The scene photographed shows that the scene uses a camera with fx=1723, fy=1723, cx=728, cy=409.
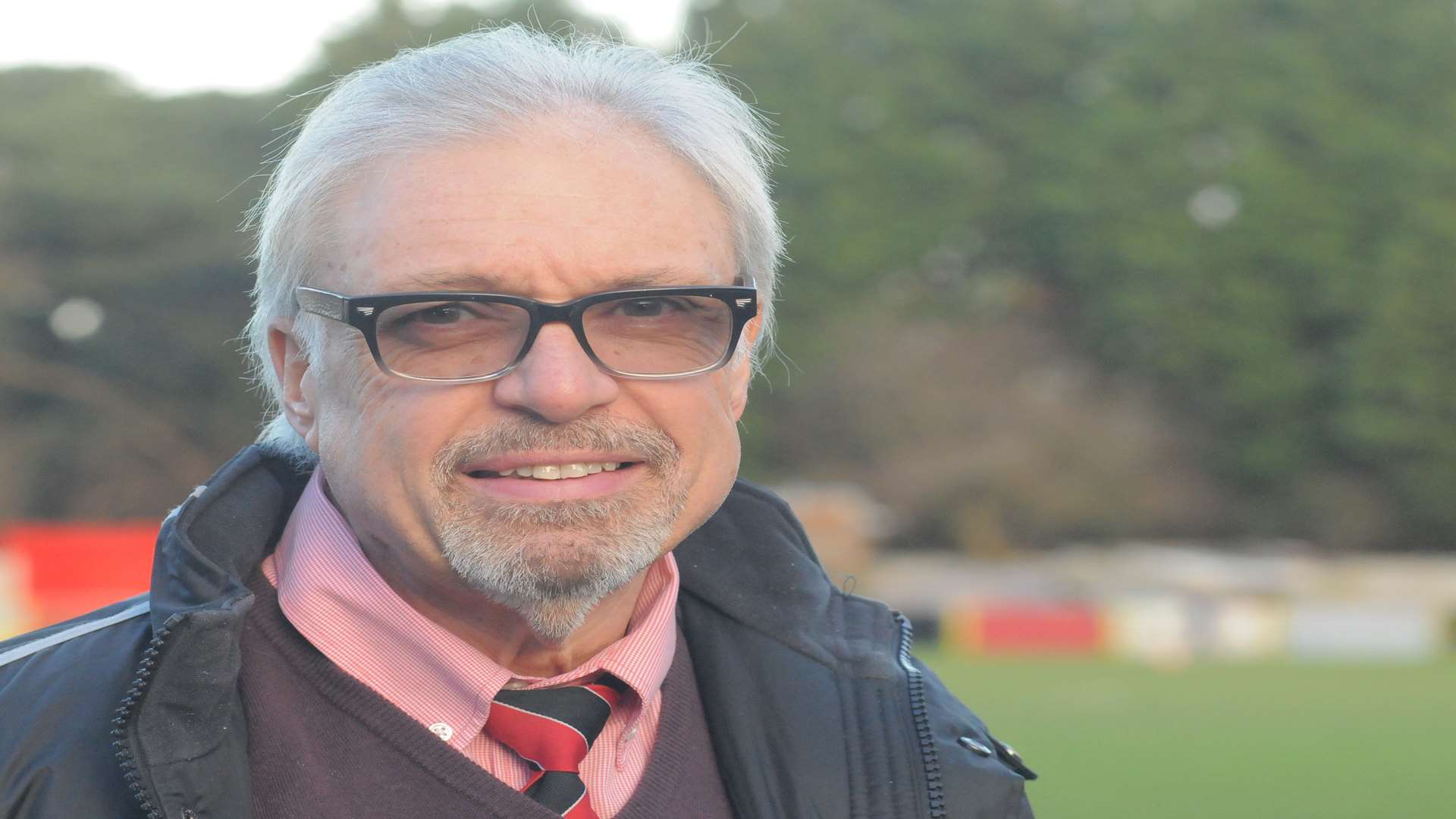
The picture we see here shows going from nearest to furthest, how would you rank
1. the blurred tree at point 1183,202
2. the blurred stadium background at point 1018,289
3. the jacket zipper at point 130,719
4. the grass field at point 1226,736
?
the jacket zipper at point 130,719 → the grass field at point 1226,736 → the blurred stadium background at point 1018,289 → the blurred tree at point 1183,202

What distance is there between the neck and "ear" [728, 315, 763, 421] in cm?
26

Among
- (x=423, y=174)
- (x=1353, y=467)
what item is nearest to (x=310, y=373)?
(x=423, y=174)

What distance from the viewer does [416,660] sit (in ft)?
6.54

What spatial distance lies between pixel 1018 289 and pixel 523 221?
3861 cm

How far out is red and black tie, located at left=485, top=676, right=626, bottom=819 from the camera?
198 centimetres

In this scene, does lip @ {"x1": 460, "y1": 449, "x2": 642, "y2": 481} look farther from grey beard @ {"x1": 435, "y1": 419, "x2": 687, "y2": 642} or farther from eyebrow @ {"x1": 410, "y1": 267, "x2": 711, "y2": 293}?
eyebrow @ {"x1": 410, "y1": 267, "x2": 711, "y2": 293}

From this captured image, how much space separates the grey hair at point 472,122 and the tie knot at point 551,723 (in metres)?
0.47

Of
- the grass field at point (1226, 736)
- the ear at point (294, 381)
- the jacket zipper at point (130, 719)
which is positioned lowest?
the grass field at point (1226, 736)

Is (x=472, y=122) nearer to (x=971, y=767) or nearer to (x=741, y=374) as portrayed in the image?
(x=741, y=374)

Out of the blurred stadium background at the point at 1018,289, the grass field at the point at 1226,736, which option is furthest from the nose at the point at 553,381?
the blurred stadium background at the point at 1018,289

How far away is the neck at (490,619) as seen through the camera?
6.55ft

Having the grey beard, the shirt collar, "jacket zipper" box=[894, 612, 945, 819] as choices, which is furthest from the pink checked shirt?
"jacket zipper" box=[894, 612, 945, 819]

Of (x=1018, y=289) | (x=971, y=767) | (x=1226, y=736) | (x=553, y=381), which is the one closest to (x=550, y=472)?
(x=553, y=381)

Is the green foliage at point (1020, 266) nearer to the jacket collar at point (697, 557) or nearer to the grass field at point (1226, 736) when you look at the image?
the grass field at point (1226, 736)
